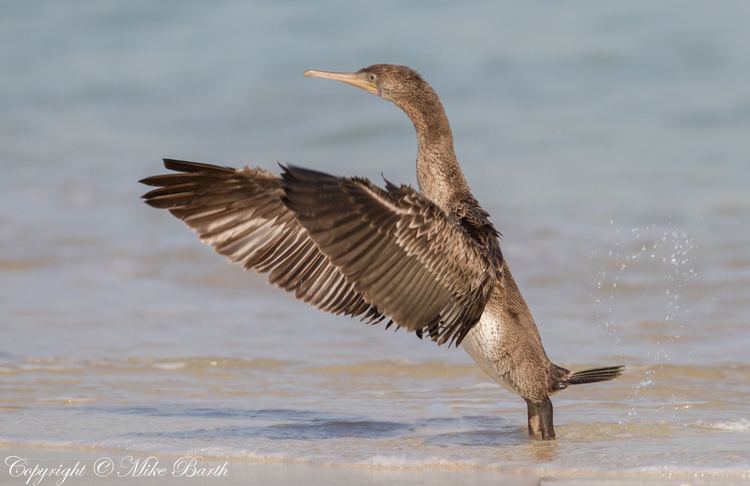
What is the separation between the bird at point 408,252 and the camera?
6129 millimetres

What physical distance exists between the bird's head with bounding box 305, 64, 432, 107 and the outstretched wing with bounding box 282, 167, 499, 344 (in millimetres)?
1061

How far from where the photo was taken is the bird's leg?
7.00 m

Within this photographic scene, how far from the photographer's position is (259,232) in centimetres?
707

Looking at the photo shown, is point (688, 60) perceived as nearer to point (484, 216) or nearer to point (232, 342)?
point (232, 342)

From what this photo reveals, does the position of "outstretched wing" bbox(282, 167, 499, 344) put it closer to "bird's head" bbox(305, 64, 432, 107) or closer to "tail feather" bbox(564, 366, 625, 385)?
"tail feather" bbox(564, 366, 625, 385)

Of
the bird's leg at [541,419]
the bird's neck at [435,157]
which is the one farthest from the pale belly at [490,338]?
the bird's neck at [435,157]

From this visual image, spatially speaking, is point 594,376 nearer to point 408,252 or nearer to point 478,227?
point 478,227

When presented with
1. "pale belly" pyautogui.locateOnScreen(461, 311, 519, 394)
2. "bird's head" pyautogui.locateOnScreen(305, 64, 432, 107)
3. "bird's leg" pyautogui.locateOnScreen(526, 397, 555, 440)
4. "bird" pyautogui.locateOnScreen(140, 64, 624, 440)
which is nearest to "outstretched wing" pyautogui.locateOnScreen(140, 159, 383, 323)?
"bird" pyautogui.locateOnScreen(140, 64, 624, 440)

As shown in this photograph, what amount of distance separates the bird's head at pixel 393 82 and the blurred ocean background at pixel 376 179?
1.87m

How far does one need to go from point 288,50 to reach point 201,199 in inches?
548

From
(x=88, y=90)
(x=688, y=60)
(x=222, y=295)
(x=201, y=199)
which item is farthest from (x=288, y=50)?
(x=201, y=199)

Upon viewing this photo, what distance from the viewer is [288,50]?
20.6 metres

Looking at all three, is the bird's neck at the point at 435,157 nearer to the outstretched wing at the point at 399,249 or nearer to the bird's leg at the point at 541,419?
the outstretched wing at the point at 399,249

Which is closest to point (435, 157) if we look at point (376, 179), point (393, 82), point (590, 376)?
point (393, 82)
